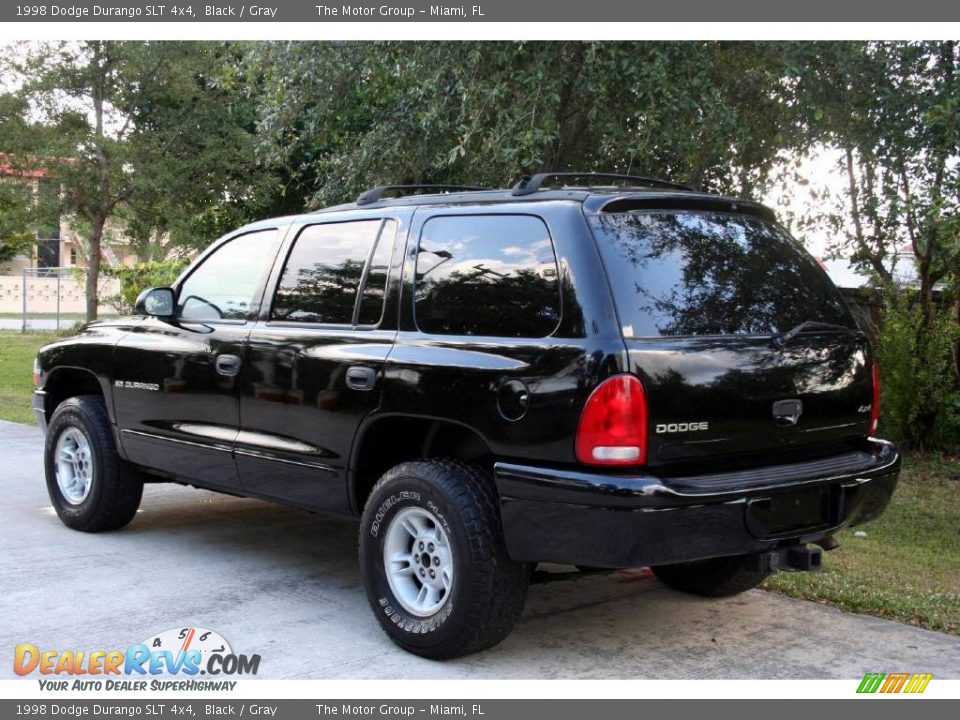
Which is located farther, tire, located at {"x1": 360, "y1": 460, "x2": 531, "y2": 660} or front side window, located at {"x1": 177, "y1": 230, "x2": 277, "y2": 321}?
front side window, located at {"x1": 177, "y1": 230, "x2": 277, "y2": 321}

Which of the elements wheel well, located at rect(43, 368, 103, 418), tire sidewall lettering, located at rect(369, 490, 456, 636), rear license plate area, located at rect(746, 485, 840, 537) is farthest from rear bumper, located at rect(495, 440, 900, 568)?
wheel well, located at rect(43, 368, 103, 418)

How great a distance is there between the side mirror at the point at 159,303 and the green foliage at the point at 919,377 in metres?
6.76

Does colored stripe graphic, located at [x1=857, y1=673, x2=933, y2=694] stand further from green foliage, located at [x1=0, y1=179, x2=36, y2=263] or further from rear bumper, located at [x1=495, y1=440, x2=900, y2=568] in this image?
green foliage, located at [x1=0, y1=179, x2=36, y2=263]

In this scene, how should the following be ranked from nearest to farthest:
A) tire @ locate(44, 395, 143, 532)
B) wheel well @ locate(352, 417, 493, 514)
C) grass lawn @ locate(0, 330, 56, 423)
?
1. wheel well @ locate(352, 417, 493, 514)
2. tire @ locate(44, 395, 143, 532)
3. grass lawn @ locate(0, 330, 56, 423)

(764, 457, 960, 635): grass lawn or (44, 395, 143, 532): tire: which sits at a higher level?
(44, 395, 143, 532): tire

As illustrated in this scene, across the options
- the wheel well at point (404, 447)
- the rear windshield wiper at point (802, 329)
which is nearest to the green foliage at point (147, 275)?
the wheel well at point (404, 447)

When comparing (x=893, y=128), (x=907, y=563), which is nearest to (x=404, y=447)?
Answer: (x=907, y=563)

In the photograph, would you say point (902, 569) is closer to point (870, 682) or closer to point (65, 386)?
point (870, 682)

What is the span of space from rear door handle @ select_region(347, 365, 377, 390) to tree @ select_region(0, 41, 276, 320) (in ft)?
45.2

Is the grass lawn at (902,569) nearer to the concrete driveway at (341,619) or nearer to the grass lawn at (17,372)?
the concrete driveway at (341,619)

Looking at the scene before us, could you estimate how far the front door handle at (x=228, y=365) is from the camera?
17.9 feet

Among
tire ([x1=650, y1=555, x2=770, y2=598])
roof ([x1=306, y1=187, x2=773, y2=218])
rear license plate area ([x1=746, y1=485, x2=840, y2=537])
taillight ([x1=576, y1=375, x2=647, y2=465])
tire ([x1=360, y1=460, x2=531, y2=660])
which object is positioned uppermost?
roof ([x1=306, y1=187, x2=773, y2=218])

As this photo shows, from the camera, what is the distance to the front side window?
5.68 metres

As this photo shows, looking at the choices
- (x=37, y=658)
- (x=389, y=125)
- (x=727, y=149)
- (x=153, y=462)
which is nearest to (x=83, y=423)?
→ (x=153, y=462)
